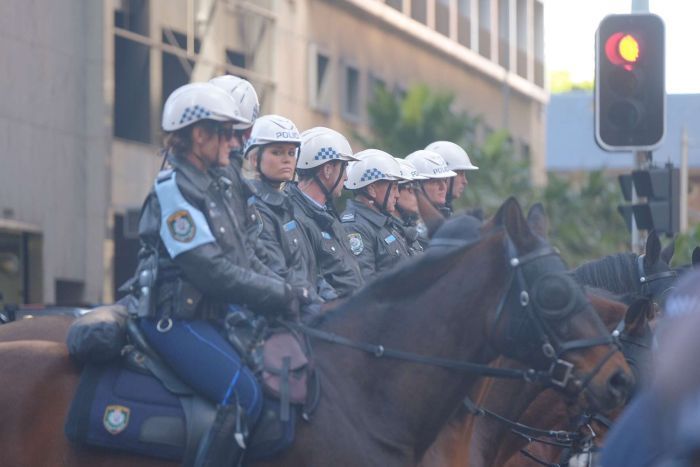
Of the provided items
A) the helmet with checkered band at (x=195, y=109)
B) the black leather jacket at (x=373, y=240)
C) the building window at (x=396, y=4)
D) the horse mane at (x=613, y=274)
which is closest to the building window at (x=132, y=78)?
the building window at (x=396, y=4)

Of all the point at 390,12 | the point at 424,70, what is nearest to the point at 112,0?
the point at 390,12

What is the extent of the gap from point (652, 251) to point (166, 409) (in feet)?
13.1

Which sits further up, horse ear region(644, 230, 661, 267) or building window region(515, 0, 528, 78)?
building window region(515, 0, 528, 78)

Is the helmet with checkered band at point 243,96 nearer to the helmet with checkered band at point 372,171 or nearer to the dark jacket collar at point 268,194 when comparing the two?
the dark jacket collar at point 268,194

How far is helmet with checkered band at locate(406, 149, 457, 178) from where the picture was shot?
12.0 m

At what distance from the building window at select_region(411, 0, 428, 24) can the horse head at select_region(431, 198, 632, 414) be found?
39.9 meters

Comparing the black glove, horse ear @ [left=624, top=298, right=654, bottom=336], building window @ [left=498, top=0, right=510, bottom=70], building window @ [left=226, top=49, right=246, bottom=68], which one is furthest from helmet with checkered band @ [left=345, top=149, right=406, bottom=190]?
building window @ [left=498, top=0, right=510, bottom=70]

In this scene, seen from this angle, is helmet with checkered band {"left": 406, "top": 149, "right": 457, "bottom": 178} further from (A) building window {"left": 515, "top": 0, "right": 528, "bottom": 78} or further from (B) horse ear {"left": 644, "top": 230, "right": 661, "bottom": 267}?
(A) building window {"left": 515, "top": 0, "right": 528, "bottom": 78}

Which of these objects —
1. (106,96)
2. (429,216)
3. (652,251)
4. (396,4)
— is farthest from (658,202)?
(396,4)

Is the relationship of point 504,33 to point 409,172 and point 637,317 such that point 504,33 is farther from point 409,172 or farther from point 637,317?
point 637,317

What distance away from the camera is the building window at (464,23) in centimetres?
5088

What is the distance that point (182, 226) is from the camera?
6.83m

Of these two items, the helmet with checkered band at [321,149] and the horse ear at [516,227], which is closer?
the horse ear at [516,227]

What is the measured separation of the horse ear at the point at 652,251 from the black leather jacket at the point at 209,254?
11.1 feet
